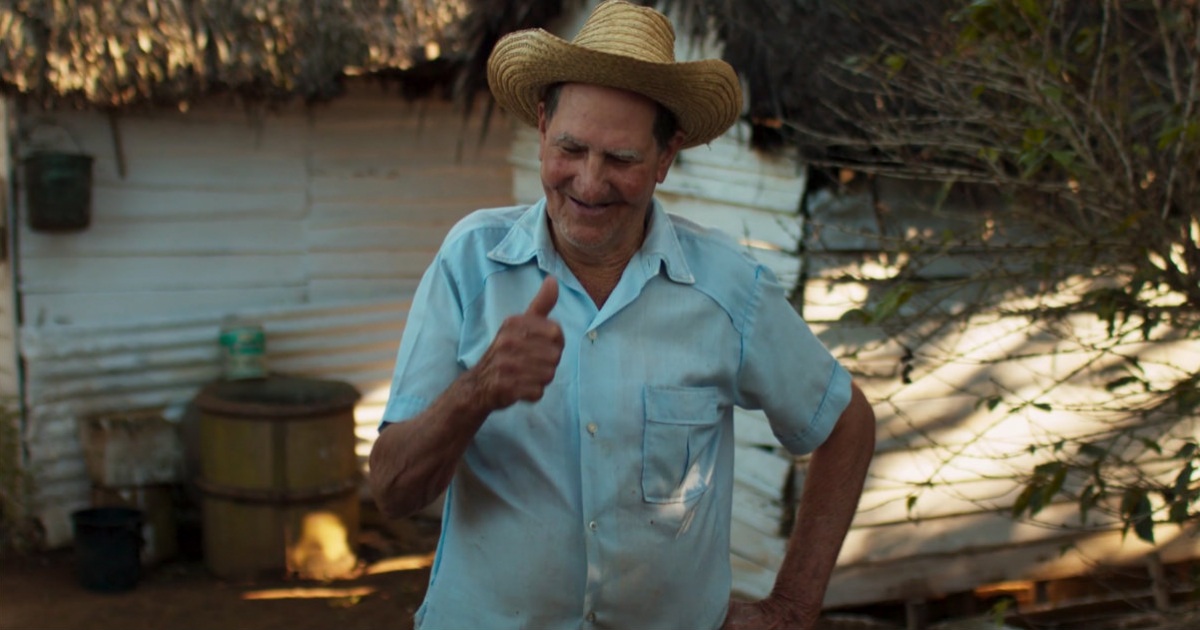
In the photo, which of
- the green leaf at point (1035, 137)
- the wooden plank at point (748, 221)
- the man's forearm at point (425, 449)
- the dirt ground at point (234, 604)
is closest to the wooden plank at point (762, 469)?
the dirt ground at point (234, 604)

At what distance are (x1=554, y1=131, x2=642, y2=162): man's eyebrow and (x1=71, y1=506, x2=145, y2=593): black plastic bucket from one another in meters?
4.40

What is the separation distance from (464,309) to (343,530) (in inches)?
173

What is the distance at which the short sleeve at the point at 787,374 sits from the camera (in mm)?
2344

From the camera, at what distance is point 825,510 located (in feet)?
8.20

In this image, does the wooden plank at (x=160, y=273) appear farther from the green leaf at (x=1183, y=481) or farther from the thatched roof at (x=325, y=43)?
the green leaf at (x=1183, y=481)

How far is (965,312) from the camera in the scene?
13.3 feet

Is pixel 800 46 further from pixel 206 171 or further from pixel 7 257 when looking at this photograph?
pixel 7 257

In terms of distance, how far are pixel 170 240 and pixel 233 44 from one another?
3.77 feet

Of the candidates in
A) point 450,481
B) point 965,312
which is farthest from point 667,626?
point 965,312

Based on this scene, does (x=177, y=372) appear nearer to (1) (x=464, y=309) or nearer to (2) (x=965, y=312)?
(2) (x=965, y=312)

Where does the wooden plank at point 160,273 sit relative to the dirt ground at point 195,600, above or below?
above

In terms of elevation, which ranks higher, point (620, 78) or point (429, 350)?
point (620, 78)

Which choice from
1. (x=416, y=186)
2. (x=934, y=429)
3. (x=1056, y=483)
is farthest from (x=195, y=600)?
(x=1056, y=483)

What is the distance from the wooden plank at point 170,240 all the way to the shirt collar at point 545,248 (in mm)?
4621
